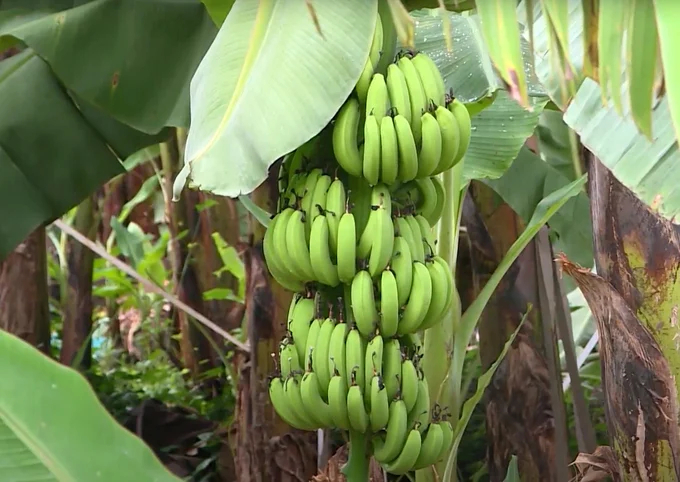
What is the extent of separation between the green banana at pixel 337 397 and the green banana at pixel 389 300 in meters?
0.07

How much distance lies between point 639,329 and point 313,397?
39cm

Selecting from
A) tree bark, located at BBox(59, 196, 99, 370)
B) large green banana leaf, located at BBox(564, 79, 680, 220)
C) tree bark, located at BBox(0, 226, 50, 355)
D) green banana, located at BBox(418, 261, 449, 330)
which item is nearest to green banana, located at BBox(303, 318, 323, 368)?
green banana, located at BBox(418, 261, 449, 330)

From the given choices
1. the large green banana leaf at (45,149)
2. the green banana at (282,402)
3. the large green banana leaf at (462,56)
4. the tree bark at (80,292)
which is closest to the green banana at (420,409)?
the green banana at (282,402)

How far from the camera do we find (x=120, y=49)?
1.07 meters

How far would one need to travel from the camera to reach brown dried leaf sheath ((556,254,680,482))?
0.73m

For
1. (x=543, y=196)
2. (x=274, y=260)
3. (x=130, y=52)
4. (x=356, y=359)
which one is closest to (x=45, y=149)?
(x=130, y=52)

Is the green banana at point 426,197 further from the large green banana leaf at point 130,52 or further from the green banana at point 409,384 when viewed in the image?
the large green banana leaf at point 130,52

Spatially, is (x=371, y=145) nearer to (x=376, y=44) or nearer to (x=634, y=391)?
(x=376, y=44)

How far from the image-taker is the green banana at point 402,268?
24.9 inches

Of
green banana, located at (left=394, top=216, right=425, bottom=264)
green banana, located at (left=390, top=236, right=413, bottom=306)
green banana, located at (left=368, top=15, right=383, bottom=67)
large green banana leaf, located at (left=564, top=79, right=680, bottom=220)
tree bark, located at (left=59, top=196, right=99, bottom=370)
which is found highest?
green banana, located at (left=368, top=15, right=383, bottom=67)

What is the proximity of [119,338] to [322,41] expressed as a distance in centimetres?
326

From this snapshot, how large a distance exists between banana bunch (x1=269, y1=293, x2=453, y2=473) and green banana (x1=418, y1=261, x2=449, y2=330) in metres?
0.03

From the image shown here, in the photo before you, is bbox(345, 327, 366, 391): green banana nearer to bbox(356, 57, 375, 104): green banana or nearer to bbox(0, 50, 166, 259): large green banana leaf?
bbox(356, 57, 375, 104): green banana

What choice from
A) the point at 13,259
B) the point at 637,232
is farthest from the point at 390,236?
the point at 13,259
